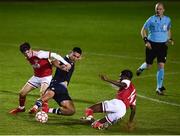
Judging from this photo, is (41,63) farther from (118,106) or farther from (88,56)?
(88,56)

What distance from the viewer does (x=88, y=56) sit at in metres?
24.8

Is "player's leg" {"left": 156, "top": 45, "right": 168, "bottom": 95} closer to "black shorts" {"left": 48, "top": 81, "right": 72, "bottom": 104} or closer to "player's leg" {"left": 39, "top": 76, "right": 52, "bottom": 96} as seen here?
"player's leg" {"left": 39, "top": 76, "right": 52, "bottom": 96}

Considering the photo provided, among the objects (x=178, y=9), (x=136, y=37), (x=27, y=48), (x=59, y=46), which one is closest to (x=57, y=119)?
(x=27, y=48)

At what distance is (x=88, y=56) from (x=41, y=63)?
948 cm

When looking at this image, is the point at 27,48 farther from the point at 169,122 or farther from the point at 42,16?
the point at 42,16

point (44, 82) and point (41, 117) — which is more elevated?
point (44, 82)

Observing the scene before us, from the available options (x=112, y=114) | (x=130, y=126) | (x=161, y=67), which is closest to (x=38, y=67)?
(x=112, y=114)

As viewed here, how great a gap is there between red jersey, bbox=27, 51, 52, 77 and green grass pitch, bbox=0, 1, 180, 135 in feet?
3.70

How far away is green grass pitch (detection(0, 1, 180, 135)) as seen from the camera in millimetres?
14414

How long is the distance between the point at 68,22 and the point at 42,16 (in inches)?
127

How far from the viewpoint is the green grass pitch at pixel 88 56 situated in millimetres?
14414

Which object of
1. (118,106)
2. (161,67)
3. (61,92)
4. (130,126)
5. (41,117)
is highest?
(161,67)

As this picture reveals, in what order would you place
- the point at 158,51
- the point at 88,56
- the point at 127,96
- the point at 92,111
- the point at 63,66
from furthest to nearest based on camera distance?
1. the point at 88,56
2. the point at 158,51
3. the point at 63,66
4. the point at 92,111
5. the point at 127,96

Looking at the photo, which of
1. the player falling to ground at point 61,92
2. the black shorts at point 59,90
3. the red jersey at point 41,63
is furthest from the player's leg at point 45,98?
the red jersey at point 41,63
